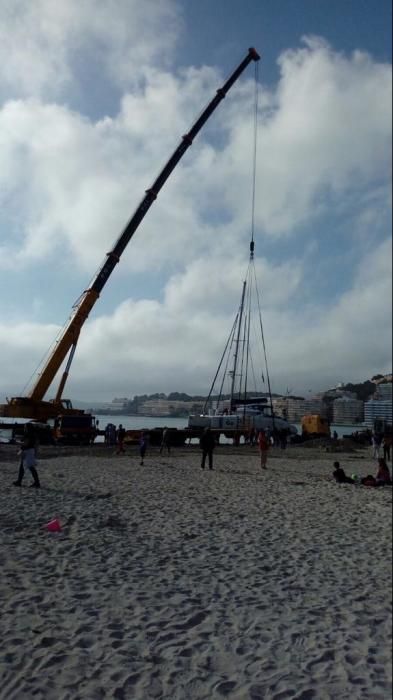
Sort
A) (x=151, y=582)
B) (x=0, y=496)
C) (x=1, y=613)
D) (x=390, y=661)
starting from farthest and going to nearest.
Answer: (x=0, y=496)
(x=151, y=582)
(x=1, y=613)
(x=390, y=661)

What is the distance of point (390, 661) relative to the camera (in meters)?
1.71

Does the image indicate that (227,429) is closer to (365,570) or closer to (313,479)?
(313,479)

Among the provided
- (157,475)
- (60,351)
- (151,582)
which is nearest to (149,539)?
(151,582)

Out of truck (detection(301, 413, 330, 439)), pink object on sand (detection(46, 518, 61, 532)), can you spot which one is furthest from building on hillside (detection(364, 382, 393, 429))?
truck (detection(301, 413, 330, 439))

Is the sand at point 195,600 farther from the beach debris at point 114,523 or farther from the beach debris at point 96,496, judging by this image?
the beach debris at point 96,496

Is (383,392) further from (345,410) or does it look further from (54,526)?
(54,526)

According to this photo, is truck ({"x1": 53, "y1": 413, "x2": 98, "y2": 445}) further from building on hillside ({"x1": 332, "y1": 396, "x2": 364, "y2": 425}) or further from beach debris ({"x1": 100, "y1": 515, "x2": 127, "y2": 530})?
building on hillside ({"x1": 332, "y1": 396, "x2": 364, "y2": 425})

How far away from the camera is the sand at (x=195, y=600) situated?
323 cm

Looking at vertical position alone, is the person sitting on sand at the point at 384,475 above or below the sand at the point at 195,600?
above

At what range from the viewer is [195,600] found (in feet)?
15.6

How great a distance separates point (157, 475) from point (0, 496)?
5.12 metres

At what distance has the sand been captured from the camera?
3232 millimetres

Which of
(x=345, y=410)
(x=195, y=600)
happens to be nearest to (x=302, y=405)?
(x=345, y=410)

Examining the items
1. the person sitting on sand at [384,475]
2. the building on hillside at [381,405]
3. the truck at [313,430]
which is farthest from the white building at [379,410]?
the truck at [313,430]
